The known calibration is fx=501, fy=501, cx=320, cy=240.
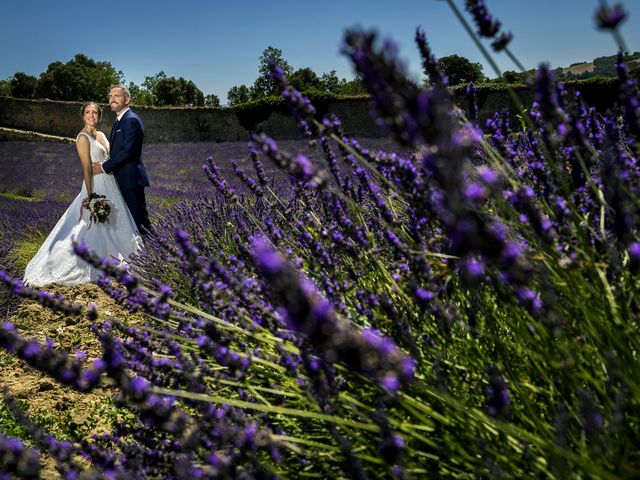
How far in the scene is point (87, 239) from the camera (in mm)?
5691

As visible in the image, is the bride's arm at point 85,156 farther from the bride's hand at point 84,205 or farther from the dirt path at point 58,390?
the dirt path at point 58,390

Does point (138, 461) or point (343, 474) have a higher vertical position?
point (343, 474)

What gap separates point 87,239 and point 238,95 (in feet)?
190

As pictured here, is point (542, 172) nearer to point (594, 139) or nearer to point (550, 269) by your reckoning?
point (550, 269)

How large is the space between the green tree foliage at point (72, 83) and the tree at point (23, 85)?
4.31ft

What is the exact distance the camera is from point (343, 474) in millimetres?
1345

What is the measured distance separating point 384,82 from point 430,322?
1.26 m

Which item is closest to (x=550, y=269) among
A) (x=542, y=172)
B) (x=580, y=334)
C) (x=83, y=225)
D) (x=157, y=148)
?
(x=580, y=334)

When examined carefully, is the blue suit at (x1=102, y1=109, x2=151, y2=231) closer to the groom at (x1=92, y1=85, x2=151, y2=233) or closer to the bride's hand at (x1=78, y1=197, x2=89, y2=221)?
the groom at (x1=92, y1=85, x2=151, y2=233)

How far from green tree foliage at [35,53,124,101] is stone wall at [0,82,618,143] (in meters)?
18.5

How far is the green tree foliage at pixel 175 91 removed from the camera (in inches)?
2099

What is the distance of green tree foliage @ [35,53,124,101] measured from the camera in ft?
162

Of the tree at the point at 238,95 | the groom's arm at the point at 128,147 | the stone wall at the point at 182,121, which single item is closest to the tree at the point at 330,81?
the tree at the point at 238,95

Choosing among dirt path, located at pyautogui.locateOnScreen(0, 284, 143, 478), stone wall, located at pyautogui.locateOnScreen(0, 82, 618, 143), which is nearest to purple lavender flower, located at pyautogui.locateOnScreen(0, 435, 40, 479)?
dirt path, located at pyautogui.locateOnScreen(0, 284, 143, 478)
